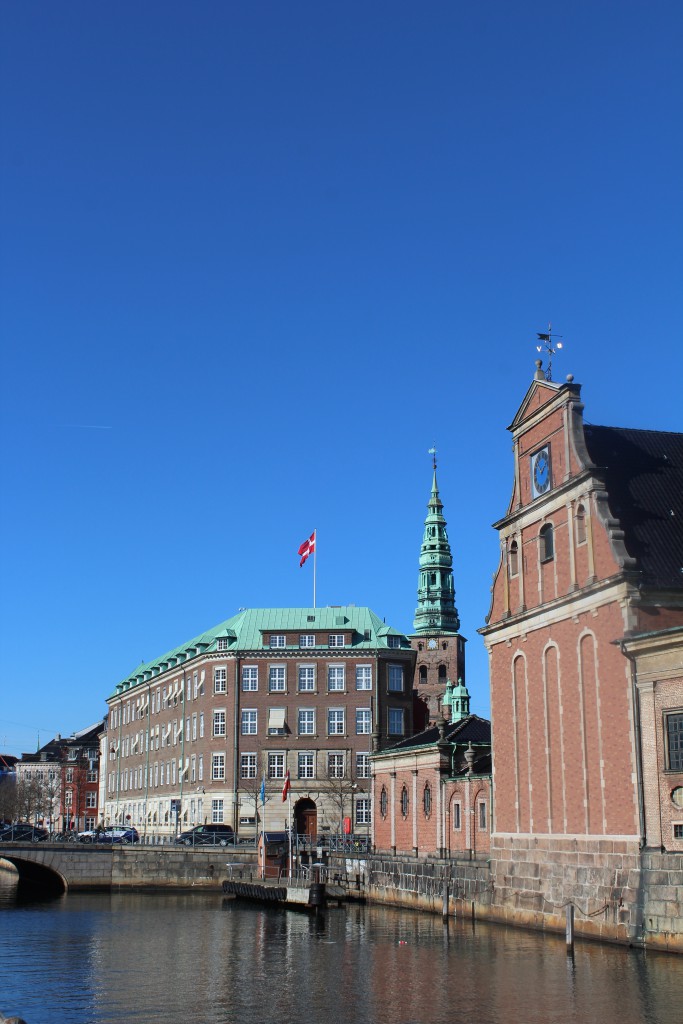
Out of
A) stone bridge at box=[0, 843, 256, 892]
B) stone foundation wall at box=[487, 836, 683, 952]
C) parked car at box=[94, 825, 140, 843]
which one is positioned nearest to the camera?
stone foundation wall at box=[487, 836, 683, 952]

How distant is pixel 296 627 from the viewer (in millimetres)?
96375

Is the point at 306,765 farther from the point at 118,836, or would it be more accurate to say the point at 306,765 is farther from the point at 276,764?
the point at 118,836

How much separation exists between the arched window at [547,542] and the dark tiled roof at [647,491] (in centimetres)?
378

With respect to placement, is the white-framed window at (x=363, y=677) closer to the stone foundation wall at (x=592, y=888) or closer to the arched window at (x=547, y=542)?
the stone foundation wall at (x=592, y=888)

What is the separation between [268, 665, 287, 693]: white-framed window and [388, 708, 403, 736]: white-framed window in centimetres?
906

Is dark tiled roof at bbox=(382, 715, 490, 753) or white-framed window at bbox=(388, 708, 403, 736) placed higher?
white-framed window at bbox=(388, 708, 403, 736)

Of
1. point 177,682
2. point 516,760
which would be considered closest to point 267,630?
point 177,682

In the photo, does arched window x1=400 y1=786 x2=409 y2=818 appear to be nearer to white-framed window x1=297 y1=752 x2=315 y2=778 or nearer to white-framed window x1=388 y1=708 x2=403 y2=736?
white-framed window x1=388 y1=708 x2=403 y2=736

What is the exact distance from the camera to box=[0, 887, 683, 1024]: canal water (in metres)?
28.4

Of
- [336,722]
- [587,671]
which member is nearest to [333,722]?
[336,722]

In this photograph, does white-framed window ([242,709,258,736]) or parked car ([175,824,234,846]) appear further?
white-framed window ([242,709,258,736])

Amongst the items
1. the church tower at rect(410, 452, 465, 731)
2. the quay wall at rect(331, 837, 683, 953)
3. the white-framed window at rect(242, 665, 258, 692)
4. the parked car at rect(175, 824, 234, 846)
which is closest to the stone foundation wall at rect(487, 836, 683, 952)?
the quay wall at rect(331, 837, 683, 953)

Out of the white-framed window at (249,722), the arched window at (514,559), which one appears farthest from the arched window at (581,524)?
the white-framed window at (249,722)

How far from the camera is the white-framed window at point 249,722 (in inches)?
3676
